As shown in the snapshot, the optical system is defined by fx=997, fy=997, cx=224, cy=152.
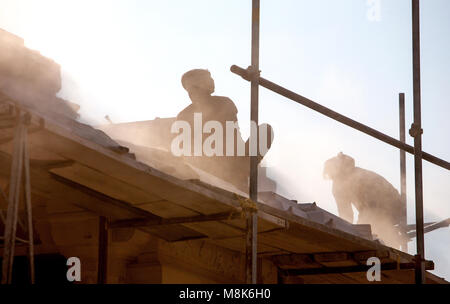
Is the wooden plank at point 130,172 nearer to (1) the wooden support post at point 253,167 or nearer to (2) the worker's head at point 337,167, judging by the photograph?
(1) the wooden support post at point 253,167

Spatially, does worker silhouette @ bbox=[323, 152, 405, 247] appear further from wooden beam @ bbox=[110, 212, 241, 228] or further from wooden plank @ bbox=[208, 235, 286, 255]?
wooden beam @ bbox=[110, 212, 241, 228]

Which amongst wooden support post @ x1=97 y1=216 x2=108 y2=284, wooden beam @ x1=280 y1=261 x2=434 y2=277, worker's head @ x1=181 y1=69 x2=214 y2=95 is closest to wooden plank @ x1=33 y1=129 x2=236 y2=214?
wooden support post @ x1=97 y1=216 x2=108 y2=284

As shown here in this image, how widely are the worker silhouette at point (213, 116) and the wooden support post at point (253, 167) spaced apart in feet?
5.36

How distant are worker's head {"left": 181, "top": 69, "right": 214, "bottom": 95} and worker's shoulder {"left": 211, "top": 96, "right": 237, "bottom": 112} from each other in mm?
135

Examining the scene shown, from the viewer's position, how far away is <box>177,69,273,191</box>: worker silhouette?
10.2 meters

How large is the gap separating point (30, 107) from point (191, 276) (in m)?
3.76

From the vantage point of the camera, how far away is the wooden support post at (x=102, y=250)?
8.73 m

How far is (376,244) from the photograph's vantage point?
31.3ft

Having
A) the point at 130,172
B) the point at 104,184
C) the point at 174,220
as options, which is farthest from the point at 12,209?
the point at 174,220

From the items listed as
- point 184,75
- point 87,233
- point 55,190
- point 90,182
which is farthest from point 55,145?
point 184,75

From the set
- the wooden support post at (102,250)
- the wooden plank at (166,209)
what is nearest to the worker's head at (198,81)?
the wooden support post at (102,250)

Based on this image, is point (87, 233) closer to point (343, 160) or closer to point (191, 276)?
point (191, 276)

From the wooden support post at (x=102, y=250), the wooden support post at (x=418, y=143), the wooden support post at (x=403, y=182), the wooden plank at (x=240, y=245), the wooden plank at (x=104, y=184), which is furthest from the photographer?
the wooden support post at (x=403, y=182)

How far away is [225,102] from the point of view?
34.6 feet
